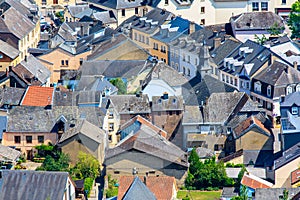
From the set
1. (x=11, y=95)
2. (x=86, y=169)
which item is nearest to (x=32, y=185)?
(x=86, y=169)

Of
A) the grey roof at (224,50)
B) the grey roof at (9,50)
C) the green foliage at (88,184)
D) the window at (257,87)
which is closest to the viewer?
the green foliage at (88,184)

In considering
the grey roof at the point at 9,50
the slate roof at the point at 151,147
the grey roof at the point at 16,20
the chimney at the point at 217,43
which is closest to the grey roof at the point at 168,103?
the slate roof at the point at 151,147

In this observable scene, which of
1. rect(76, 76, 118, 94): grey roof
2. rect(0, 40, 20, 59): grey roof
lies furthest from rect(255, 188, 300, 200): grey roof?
rect(0, 40, 20, 59): grey roof

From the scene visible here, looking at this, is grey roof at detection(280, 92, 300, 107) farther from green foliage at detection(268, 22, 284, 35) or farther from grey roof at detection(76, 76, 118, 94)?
green foliage at detection(268, 22, 284, 35)

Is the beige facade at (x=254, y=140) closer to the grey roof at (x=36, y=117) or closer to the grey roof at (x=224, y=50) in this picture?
the grey roof at (x=36, y=117)

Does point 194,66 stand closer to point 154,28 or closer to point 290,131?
point 154,28

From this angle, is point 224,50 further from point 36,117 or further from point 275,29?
point 36,117
